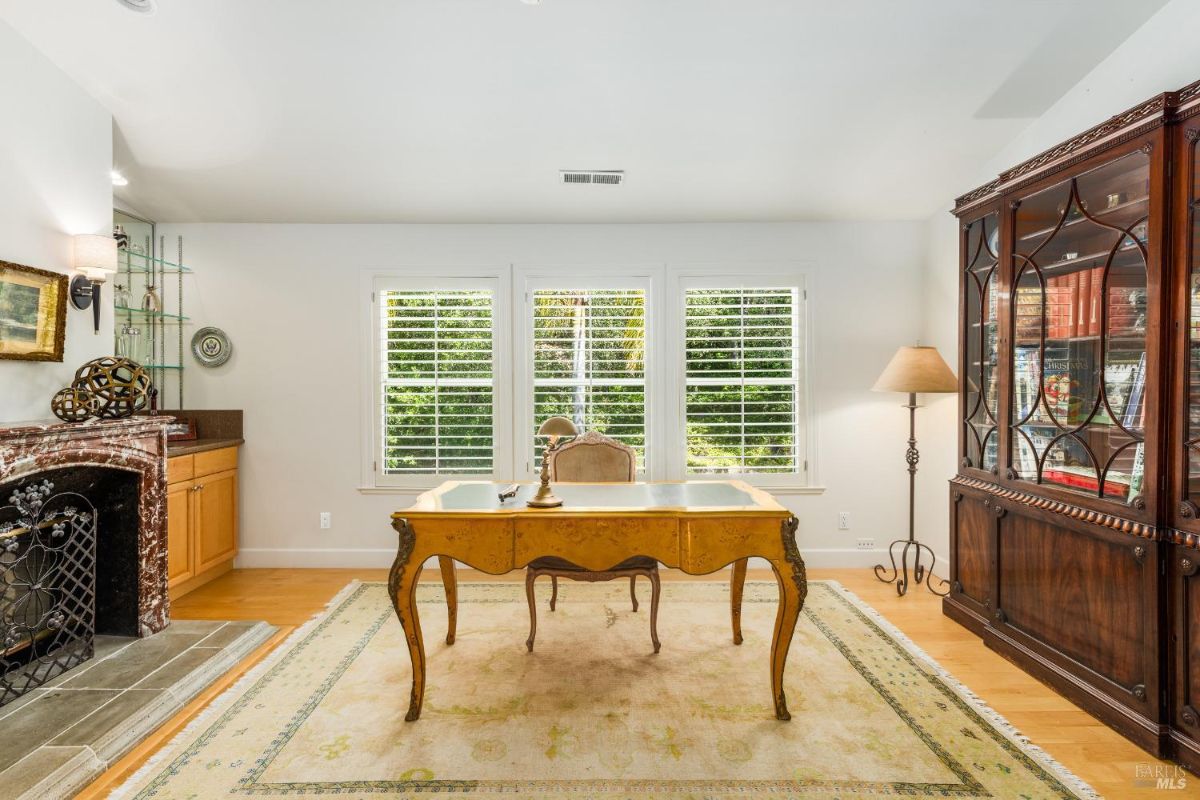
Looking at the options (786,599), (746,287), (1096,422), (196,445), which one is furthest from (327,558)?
(1096,422)

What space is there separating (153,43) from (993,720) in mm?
4556

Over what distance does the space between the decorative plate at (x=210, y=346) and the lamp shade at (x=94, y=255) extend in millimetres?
1316

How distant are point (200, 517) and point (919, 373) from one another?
15.1ft

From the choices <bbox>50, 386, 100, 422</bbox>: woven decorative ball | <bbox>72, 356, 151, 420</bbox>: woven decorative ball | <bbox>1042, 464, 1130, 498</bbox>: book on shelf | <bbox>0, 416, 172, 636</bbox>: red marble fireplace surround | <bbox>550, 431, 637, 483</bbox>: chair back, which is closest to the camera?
<bbox>1042, 464, 1130, 498</bbox>: book on shelf

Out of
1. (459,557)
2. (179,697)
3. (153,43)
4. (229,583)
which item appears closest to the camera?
(459,557)

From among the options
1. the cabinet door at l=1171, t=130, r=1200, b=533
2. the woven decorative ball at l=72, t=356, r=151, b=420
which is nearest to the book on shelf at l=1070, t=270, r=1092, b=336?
the cabinet door at l=1171, t=130, r=1200, b=533

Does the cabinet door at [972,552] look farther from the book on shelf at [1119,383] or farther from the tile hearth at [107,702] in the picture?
the tile hearth at [107,702]

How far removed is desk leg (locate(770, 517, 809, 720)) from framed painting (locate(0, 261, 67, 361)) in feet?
10.8

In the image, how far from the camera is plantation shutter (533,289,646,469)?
14.0 feet

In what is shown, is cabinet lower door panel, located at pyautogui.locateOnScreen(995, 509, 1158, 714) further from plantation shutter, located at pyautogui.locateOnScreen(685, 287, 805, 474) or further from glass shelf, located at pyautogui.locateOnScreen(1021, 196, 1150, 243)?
plantation shutter, located at pyautogui.locateOnScreen(685, 287, 805, 474)

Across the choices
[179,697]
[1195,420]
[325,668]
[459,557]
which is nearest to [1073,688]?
[1195,420]

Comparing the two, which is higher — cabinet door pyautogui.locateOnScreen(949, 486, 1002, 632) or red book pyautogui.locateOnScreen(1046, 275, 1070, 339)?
red book pyautogui.locateOnScreen(1046, 275, 1070, 339)

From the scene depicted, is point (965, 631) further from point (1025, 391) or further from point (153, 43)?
point (153, 43)

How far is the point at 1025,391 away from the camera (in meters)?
2.75
